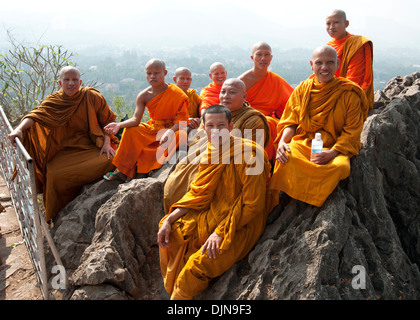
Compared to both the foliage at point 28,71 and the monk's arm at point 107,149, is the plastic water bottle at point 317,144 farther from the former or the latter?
the foliage at point 28,71

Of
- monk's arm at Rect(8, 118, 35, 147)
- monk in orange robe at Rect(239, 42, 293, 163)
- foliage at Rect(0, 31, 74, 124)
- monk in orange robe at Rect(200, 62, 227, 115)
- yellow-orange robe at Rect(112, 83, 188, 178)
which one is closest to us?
monk's arm at Rect(8, 118, 35, 147)

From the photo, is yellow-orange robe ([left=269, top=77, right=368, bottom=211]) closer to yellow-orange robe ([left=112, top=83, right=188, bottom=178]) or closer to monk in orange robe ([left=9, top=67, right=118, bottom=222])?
yellow-orange robe ([left=112, top=83, right=188, bottom=178])

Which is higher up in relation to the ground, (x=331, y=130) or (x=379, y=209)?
(x=331, y=130)

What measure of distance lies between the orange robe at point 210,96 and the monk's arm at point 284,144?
5.97ft

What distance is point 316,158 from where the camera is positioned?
141 inches

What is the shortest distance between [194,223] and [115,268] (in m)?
1.02

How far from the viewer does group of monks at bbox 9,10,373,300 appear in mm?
3412

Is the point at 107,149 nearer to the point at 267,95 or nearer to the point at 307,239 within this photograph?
the point at 267,95

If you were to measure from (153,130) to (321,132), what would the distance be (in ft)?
8.16

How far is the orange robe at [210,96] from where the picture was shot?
571 cm

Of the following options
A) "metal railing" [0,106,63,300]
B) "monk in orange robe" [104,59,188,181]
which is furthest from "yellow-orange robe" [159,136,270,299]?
"monk in orange robe" [104,59,188,181]
